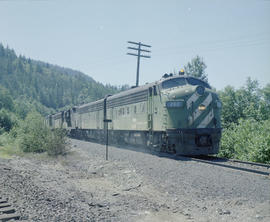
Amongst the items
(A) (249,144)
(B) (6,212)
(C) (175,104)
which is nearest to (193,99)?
(C) (175,104)

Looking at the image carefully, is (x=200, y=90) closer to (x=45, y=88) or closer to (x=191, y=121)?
(x=191, y=121)

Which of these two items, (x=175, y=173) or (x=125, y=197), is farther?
(x=175, y=173)

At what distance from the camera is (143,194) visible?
608 cm

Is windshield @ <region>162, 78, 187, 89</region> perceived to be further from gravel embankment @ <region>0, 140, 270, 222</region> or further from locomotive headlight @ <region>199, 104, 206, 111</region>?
gravel embankment @ <region>0, 140, 270, 222</region>

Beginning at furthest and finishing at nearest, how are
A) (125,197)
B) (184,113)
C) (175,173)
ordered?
(184,113) < (175,173) < (125,197)

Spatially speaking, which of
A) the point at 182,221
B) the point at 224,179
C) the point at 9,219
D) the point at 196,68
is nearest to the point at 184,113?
the point at 224,179

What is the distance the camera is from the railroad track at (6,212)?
4248mm

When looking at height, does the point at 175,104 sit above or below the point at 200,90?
below

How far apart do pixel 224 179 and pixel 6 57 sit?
709 feet

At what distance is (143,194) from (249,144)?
7.85 m

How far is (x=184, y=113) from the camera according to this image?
11055 millimetres

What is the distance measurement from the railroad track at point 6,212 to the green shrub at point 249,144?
31.3ft

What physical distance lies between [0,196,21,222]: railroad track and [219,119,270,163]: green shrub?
375 inches

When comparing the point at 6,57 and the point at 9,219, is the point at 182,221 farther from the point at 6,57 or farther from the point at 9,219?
the point at 6,57
